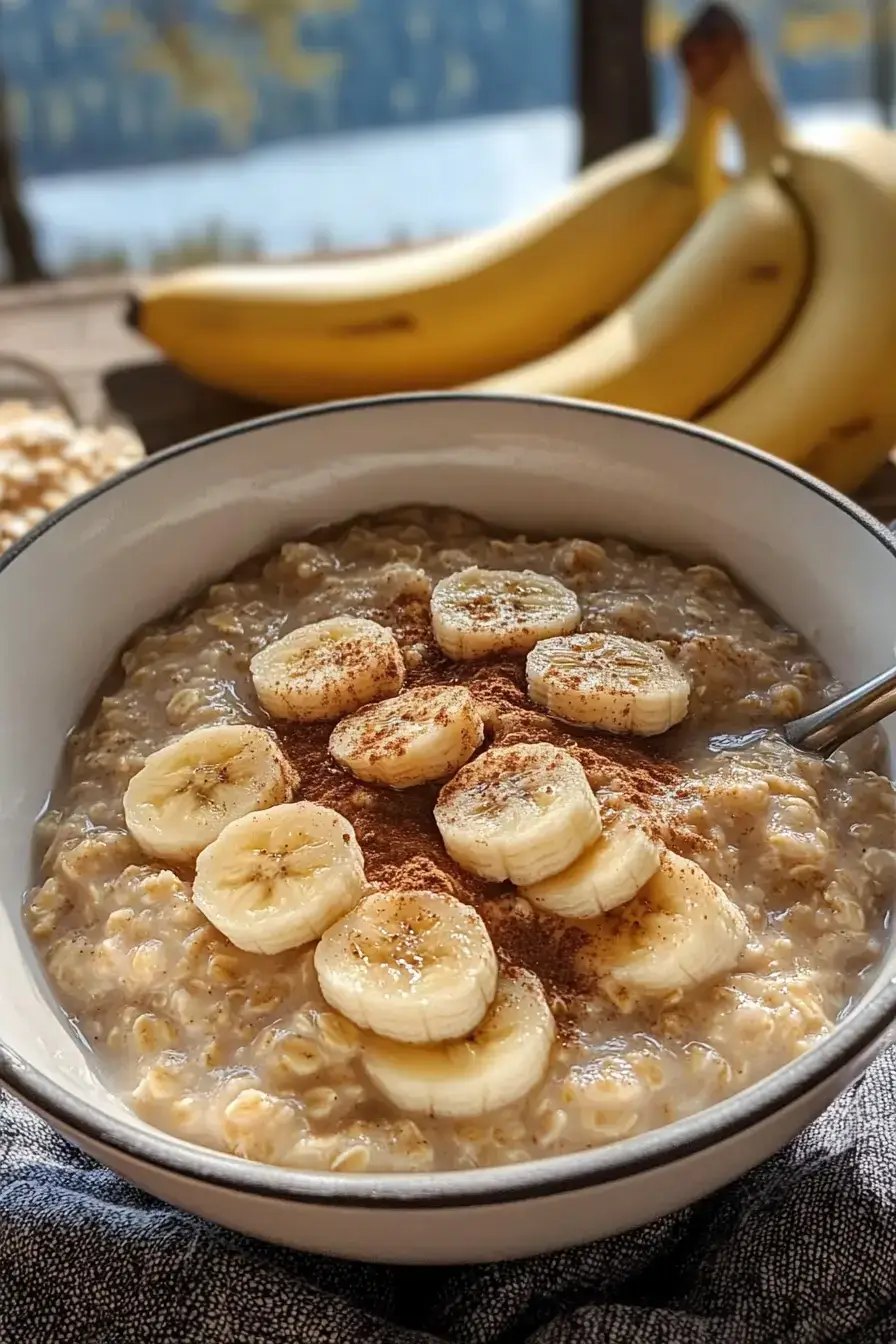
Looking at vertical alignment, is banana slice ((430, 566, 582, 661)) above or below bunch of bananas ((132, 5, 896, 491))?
below

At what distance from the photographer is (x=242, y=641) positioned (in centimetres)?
149

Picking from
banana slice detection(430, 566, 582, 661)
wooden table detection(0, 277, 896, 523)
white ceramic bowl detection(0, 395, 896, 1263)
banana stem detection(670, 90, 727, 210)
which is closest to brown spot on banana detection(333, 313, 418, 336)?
wooden table detection(0, 277, 896, 523)

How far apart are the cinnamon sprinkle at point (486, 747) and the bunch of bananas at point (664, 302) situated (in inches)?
24.1

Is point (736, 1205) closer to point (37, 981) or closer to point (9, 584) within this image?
point (37, 981)

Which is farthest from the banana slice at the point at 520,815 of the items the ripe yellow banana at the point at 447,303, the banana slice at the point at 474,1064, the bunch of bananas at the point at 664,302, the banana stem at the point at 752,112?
the banana stem at the point at 752,112

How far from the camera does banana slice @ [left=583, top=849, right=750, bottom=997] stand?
108cm

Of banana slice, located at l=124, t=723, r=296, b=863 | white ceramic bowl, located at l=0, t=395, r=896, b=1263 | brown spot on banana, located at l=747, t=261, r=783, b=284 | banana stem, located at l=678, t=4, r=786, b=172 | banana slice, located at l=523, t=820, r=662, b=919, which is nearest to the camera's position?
white ceramic bowl, located at l=0, t=395, r=896, b=1263

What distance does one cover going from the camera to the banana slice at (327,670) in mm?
1351

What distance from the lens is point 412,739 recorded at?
1244 millimetres

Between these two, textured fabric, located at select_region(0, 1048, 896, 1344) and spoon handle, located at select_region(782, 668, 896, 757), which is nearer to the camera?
textured fabric, located at select_region(0, 1048, 896, 1344)

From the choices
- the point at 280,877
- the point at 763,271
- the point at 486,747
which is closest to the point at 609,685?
the point at 486,747

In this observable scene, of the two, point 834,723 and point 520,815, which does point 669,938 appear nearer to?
point 520,815

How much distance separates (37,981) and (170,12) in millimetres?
2790

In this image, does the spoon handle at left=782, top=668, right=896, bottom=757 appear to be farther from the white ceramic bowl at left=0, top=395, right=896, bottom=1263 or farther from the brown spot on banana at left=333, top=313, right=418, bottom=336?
the brown spot on banana at left=333, top=313, right=418, bottom=336
